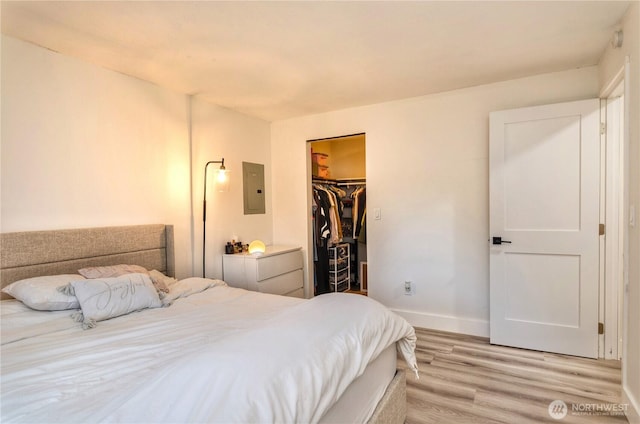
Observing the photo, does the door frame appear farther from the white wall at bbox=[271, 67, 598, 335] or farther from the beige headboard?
the beige headboard

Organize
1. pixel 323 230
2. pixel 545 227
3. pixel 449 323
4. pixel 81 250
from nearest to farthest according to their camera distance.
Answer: pixel 81 250 < pixel 545 227 < pixel 449 323 < pixel 323 230

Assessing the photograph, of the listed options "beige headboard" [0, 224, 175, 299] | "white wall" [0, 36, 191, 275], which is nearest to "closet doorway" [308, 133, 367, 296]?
"white wall" [0, 36, 191, 275]

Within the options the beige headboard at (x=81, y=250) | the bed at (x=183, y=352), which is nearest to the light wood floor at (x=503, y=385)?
the bed at (x=183, y=352)

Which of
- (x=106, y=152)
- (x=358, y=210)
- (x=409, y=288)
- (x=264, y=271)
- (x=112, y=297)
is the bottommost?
(x=409, y=288)

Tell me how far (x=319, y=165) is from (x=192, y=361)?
393 centimetres

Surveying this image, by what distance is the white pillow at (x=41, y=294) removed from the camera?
1.77 meters

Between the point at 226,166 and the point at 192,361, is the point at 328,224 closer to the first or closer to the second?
the point at 226,166

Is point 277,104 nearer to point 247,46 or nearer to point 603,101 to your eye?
point 247,46

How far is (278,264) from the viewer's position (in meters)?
3.40

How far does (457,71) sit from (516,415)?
7.86ft

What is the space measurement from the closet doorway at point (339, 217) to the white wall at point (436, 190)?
0.81 m

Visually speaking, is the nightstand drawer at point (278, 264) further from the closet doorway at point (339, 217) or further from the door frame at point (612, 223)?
→ the door frame at point (612, 223)

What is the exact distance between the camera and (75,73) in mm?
2309

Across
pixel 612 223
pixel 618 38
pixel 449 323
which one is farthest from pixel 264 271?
pixel 618 38
